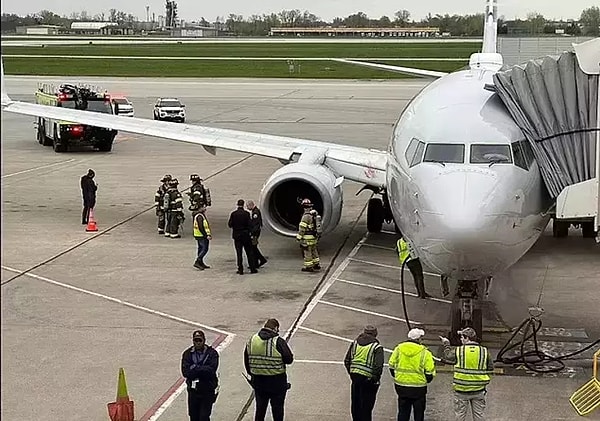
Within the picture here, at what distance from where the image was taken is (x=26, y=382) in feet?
38.8

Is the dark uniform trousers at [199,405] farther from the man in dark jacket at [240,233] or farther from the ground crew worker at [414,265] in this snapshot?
the man in dark jacket at [240,233]

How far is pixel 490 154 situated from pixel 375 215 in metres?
9.90

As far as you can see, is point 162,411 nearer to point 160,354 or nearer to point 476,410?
point 160,354

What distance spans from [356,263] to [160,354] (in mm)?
7047

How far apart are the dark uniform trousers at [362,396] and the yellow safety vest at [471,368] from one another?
964 millimetres

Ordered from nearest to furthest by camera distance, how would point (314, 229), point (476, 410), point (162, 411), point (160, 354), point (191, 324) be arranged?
point (476, 410) < point (162, 411) < point (160, 354) < point (191, 324) < point (314, 229)

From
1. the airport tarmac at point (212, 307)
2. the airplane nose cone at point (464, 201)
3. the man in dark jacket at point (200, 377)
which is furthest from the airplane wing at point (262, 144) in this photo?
the man in dark jacket at point (200, 377)

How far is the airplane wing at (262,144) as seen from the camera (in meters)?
20.0

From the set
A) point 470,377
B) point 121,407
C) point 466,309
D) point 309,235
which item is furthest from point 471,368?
point 309,235

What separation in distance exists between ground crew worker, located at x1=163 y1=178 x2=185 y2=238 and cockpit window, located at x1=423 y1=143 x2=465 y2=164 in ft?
32.8

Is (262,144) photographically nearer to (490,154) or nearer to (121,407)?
(490,154)

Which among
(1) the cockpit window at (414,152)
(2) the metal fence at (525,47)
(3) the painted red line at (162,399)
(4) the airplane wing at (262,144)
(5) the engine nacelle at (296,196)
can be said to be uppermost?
(2) the metal fence at (525,47)

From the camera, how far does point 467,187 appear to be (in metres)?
11.4

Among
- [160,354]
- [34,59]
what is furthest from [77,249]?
[34,59]
